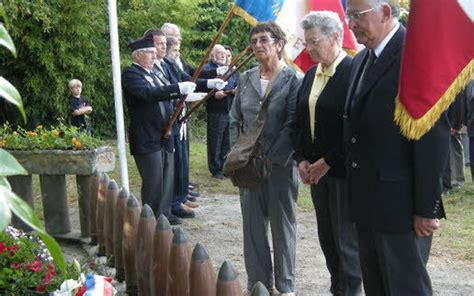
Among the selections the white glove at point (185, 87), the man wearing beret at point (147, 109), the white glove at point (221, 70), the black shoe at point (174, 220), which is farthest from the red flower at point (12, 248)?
the white glove at point (221, 70)

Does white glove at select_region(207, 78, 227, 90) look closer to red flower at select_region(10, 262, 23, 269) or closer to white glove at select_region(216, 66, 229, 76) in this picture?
white glove at select_region(216, 66, 229, 76)

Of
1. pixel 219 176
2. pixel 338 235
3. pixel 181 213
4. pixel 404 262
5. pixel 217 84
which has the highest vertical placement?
pixel 217 84

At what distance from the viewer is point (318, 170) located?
371 centimetres

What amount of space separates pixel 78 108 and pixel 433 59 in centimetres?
834

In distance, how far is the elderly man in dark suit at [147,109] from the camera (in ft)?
17.2

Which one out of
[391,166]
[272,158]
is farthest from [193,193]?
[391,166]

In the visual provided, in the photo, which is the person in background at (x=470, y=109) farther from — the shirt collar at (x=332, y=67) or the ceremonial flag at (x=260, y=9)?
the shirt collar at (x=332, y=67)

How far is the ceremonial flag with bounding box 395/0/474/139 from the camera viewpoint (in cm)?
239

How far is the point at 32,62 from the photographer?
11922 mm

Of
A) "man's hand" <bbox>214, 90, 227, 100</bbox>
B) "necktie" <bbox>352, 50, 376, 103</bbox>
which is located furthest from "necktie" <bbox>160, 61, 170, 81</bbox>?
"necktie" <bbox>352, 50, 376, 103</bbox>

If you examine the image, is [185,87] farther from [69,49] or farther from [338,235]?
[69,49]

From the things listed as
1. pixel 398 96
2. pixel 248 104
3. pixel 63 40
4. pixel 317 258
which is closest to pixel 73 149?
pixel 248 104

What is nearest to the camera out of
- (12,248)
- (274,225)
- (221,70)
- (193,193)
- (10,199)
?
(10,199)

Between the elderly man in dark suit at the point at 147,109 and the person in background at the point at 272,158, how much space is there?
4.00 feet
